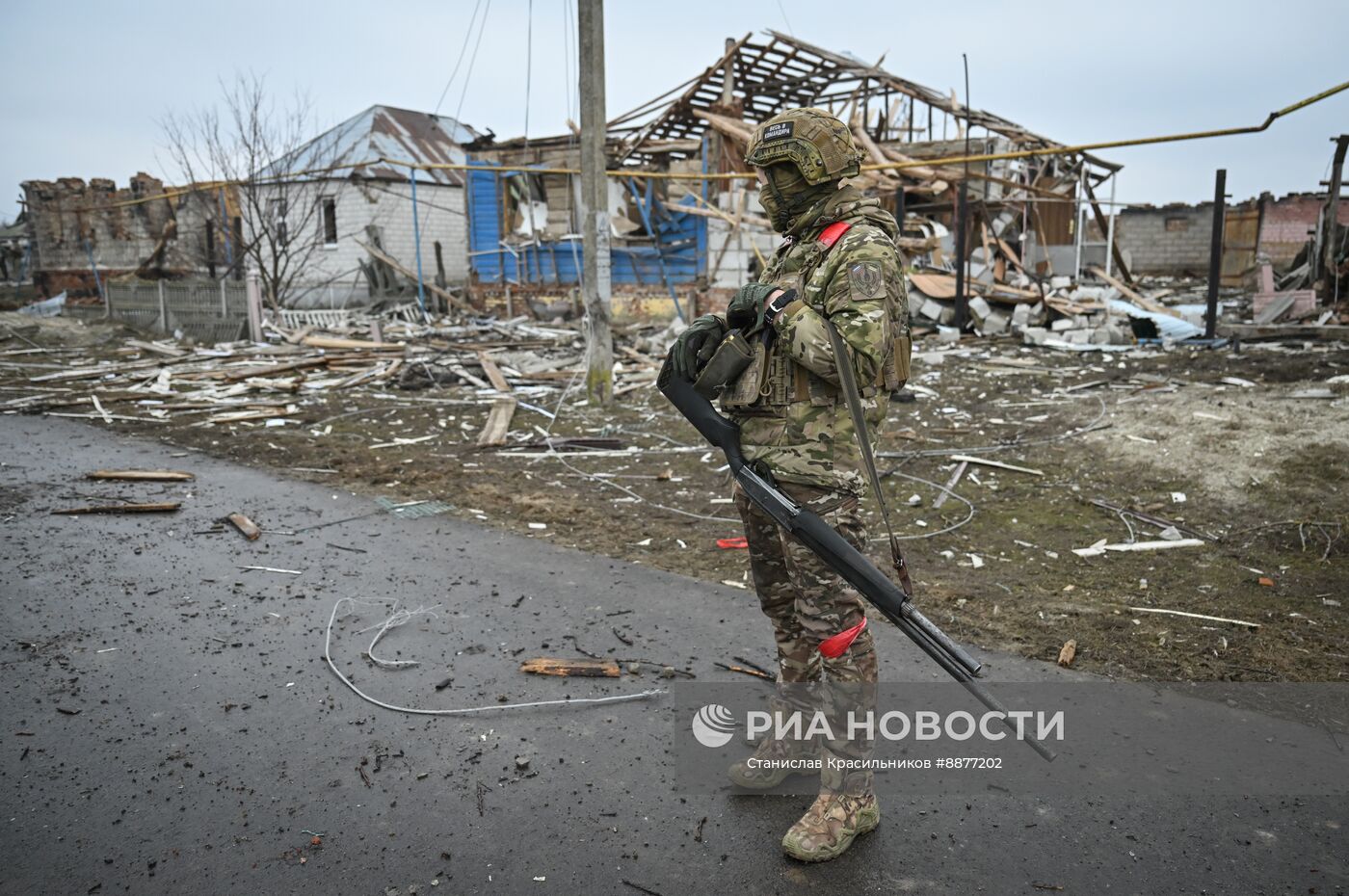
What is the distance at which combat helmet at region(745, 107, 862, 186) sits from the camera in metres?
2.51

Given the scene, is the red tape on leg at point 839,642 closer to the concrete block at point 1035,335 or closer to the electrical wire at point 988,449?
the electrical wire at point 988,449

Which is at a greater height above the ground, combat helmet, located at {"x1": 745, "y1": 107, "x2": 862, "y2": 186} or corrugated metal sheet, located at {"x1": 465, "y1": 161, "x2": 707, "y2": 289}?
corrugated metal sheet, located at {"x1": 465, "y1": 161, "x2": 707, "y2": 289}

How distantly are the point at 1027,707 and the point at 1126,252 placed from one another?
108ft

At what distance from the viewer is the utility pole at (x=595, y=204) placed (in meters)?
9.21

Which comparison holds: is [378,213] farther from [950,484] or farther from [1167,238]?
[1167,238]

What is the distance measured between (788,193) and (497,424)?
6504mm

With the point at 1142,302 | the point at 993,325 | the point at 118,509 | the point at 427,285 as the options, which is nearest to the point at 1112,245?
the point at 1142,302

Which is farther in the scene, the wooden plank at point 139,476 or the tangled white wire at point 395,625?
the wooden plank at point 139,476

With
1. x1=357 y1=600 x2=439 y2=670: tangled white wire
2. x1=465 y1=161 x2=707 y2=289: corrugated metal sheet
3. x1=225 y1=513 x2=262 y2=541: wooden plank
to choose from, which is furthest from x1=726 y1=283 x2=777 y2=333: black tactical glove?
x1=465 y1=161 x2=707 y2=289: corrugated metal sheet

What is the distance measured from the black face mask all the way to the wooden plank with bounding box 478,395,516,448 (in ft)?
18.9

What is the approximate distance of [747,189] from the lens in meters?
18.4

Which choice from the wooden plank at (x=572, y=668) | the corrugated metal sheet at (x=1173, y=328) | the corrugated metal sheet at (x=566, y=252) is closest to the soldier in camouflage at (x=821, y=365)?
the wooden plank at (x=572, y=668)

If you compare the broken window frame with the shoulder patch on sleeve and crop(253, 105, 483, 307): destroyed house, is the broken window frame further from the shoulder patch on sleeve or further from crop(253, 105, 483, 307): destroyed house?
the shoulder patch on sleeve

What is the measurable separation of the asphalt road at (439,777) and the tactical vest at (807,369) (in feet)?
4.29
